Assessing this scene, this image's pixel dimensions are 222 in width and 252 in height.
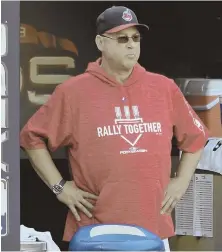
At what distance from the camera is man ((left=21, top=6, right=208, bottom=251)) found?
402 cm

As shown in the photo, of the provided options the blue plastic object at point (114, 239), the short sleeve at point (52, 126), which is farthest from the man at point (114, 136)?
the blue plastic object at point (114, 239)

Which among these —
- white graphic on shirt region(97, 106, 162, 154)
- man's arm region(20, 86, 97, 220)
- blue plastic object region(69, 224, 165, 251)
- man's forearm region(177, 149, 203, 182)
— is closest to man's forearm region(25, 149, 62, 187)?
man's arm region(20, 86, 97, 220)

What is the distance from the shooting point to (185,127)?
14.0 feet

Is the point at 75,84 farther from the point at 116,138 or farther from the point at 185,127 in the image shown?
the point at 185,127

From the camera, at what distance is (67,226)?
4.25m

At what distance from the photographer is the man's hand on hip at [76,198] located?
4.11 m

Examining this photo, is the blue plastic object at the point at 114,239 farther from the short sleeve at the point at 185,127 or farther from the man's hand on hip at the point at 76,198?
the short sleeve at the point at 185,127

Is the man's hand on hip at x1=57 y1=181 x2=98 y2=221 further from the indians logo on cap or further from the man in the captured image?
the indians logo on cap

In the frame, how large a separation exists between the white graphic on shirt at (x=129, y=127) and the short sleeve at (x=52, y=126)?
196 millimetres

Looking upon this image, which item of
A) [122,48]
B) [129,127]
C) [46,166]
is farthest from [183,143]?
[46,166]

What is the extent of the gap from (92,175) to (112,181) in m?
0.12

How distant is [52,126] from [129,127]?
413 mm

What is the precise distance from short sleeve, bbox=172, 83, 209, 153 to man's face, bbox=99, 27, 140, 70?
0.33 metres

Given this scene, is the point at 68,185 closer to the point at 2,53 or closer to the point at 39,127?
the point at 39,127
